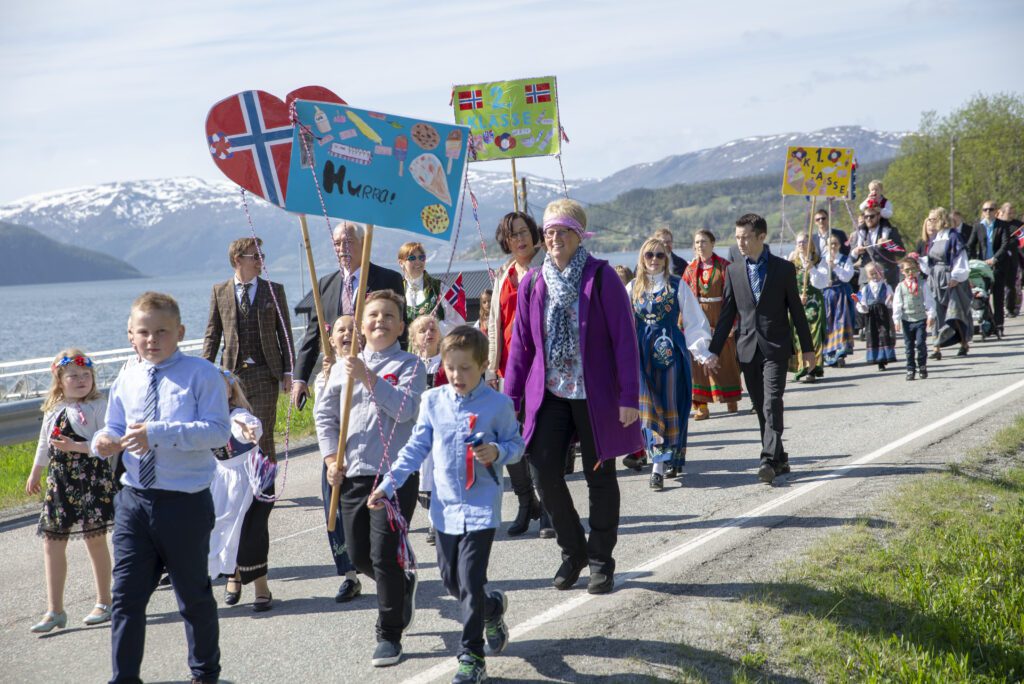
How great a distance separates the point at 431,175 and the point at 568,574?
2.31 m

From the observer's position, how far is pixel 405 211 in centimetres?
508

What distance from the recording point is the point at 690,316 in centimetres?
869

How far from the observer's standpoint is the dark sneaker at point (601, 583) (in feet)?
18.7

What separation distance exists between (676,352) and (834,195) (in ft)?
28.2

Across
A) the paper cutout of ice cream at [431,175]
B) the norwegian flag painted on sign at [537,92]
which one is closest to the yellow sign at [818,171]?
the norwegian flag painted on sign at [537,92]

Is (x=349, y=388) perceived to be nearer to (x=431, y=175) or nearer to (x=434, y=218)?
(x=434, y=218)

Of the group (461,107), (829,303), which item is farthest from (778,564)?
(829,303)

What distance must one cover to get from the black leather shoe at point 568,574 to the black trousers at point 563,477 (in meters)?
0.08

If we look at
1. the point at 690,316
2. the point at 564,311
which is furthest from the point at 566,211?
the point at 690,316

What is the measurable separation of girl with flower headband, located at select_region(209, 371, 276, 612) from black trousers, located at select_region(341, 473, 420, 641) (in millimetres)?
973

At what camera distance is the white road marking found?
4927 millimetres

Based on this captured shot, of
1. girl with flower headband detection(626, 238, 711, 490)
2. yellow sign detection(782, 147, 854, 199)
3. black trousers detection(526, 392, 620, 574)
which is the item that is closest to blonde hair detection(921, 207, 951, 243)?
yellow sign detection(782, 147, 854, 199)

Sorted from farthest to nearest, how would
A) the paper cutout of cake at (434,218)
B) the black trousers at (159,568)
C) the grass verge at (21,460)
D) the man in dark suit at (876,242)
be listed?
the man in dark suit at (876,242) < the grass verge at (21,460) < the paper cutout of cake at (434,218) < the black trousers at (159,568)

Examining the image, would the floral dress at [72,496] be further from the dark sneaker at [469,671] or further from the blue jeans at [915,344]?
the blue jeans at [915,344]
